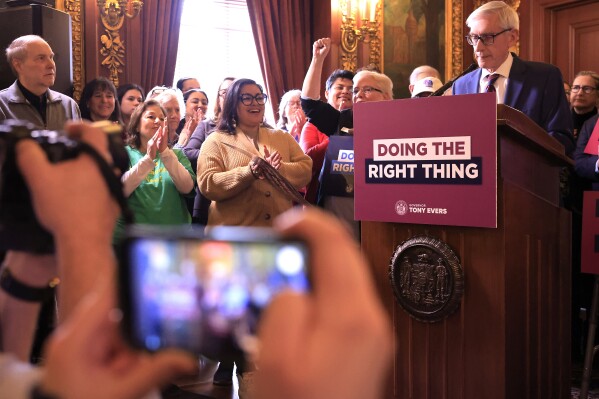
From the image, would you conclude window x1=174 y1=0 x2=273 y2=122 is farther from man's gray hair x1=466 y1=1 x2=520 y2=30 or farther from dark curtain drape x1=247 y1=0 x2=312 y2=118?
man's gray hair x1=466 y1=1 x2=520 y2=30

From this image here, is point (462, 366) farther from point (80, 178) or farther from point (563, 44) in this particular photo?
point (563, 44)

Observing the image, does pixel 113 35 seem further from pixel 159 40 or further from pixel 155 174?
pixel 155 174

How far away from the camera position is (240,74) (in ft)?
24.3

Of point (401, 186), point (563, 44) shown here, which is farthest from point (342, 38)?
point (401, 186)

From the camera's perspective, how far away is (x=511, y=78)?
3035 mm

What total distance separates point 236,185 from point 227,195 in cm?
7

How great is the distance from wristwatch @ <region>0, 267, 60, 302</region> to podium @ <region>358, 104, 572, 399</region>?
1.57 meters

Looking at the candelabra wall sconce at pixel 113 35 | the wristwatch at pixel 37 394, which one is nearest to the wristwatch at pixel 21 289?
the wristwatch at pixel 37 394

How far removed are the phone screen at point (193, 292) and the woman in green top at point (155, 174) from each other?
267 centimetres

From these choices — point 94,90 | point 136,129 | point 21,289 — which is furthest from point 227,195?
point 21,289

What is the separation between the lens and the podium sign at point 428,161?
7.04 feet

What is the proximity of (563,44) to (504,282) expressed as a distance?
6.54 metres

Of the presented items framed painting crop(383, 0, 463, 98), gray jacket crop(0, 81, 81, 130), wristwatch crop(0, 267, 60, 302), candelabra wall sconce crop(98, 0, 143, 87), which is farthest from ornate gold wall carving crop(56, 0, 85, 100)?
wristwatch crop(0, 267, 60, 302)

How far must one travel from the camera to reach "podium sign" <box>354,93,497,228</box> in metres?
2.14
